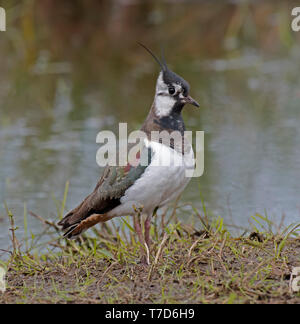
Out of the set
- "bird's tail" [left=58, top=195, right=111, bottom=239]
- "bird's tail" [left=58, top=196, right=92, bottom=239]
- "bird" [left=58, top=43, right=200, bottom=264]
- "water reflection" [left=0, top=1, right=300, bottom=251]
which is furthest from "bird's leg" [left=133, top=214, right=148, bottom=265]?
"water reflection" [left=0, top=1, right=300, bottom=251]

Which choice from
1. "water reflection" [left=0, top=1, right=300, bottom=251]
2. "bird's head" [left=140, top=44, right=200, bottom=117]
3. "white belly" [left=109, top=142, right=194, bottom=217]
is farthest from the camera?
"water reflection" [left=0, top=1, right=300, bottom=251]


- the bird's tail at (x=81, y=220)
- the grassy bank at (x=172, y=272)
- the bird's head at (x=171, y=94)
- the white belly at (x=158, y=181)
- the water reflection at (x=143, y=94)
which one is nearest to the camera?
the grassy bank at (x=172, y=272)

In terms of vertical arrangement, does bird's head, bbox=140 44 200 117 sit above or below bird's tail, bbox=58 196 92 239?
above

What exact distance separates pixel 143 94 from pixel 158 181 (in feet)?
17.3

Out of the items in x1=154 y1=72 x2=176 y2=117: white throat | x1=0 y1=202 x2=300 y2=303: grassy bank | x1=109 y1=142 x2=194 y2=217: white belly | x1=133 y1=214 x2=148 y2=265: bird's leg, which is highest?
x1=154 y1=72 x2=176 y2=117: white throat

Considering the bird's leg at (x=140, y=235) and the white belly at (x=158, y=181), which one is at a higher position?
the white belly at (x=158, y=181)

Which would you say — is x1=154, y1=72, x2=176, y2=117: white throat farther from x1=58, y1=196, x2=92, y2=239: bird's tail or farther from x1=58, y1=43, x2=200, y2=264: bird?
x1=58, y1=196, x2=92, y2=239: bird's tail

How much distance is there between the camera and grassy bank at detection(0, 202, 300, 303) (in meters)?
3.82

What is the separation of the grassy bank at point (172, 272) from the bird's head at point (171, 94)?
2.55ft

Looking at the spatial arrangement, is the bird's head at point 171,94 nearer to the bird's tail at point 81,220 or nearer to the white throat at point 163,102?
the white throat at point 163,102

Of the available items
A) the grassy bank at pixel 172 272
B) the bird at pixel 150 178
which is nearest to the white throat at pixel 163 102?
the bird at pixel 150 178

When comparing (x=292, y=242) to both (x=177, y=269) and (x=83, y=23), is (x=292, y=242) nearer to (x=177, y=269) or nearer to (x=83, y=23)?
(x=177, y=269)

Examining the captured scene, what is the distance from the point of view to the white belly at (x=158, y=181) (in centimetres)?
430

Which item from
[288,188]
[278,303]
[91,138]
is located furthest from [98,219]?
[91,138]
